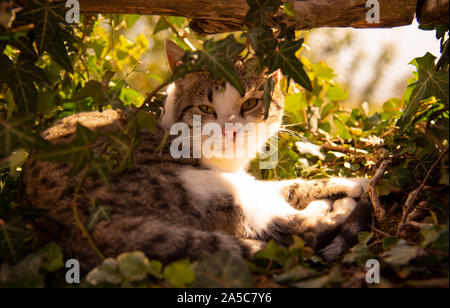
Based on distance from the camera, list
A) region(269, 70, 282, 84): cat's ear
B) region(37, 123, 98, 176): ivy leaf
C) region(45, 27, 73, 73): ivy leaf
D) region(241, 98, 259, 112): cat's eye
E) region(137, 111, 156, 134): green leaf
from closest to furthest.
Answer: region(37, 123, 98, 176): ivy leaf < region(137, 111, 156, 134): green leaf < region(45, 27, 73, 73): ivy leaf < region(241, 98, 259, 112): cat's eye < region(269, 70, 282, 84): cat's ear

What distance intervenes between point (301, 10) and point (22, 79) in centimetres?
112

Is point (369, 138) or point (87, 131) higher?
point (369, 138)

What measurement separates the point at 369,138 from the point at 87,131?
168 cm

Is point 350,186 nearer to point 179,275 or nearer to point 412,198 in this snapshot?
point 412,198

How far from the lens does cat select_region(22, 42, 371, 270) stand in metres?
1.24

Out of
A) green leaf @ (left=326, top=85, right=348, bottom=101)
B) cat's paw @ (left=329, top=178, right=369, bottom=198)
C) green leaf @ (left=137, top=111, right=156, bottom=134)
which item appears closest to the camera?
green leaf @ (left=137, top=111, right=156, bottom=134)

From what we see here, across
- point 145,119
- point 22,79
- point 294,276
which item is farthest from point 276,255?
point 22,79

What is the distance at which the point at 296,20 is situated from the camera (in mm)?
1346

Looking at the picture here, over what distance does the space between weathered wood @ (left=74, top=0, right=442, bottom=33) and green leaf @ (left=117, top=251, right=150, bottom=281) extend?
1.03m

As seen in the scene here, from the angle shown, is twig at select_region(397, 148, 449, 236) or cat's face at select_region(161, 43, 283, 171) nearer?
twig at select_region(397, 148, 449, 236)

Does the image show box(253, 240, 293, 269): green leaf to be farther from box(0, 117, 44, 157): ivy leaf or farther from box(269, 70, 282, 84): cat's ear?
box(269, 70, 282, 84): cat's ear

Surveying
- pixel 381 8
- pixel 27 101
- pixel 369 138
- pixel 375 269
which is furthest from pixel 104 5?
pixel 369 138

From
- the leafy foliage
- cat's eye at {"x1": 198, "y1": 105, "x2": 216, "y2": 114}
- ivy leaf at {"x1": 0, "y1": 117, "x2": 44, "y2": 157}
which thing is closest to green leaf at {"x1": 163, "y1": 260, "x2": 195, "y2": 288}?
the leafy foliage

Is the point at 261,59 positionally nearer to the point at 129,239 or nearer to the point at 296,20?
the point at 296,20
